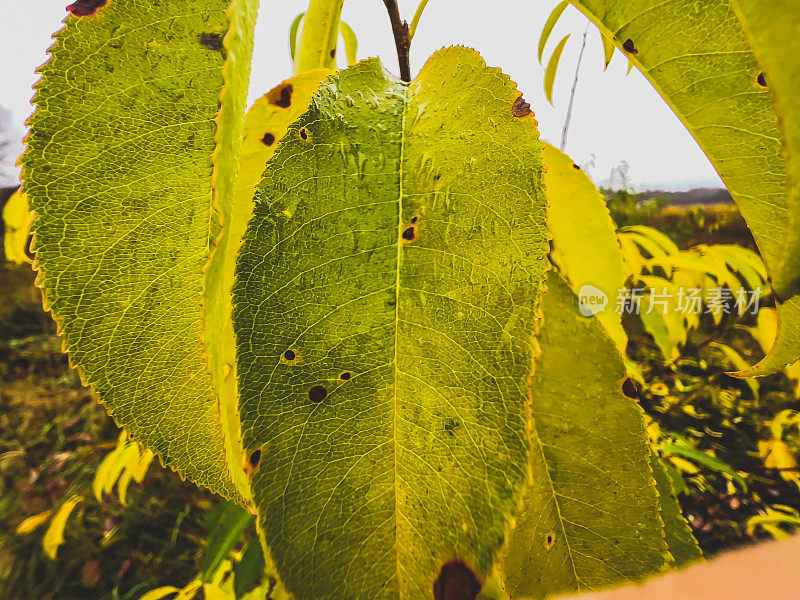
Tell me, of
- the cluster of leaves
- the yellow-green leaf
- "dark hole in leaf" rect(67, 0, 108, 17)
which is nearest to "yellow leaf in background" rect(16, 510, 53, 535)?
the yellow-green leaf

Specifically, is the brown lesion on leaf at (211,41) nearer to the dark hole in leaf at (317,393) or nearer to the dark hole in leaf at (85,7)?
the dark hole in leaf at (85,7)

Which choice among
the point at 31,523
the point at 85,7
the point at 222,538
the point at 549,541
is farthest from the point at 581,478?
the point at 31,523

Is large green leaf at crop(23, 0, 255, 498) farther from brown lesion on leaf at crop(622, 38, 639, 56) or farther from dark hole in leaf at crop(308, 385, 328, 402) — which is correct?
brown lesion on leaf at crop(622, 38, 639, 56)

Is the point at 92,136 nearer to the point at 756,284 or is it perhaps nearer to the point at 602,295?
the point at 602,295

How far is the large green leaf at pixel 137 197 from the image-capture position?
0.20 metres

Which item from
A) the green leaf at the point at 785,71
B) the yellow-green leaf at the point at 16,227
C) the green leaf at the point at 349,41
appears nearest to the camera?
the green leaf at the point at 785,71

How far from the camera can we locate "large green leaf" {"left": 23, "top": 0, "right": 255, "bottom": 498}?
0.20 meters

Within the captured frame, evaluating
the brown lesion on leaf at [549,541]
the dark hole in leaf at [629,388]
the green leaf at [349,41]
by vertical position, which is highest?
the green leaf at [349,41]

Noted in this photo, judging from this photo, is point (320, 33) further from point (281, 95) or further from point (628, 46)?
point (628, 46)

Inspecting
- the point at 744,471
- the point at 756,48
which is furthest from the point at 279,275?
the point at 744,471

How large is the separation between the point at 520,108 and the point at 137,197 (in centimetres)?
20

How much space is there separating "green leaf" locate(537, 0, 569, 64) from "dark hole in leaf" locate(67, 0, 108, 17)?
572 millimetres
